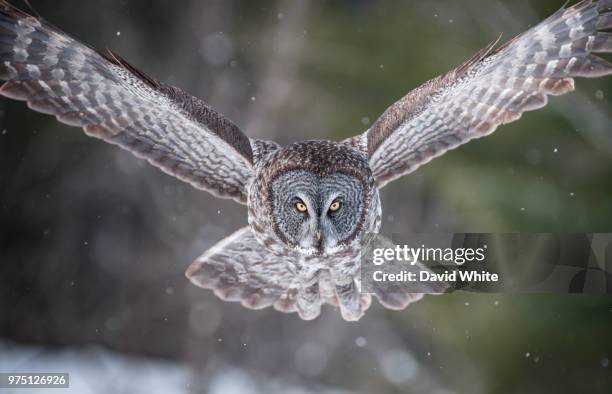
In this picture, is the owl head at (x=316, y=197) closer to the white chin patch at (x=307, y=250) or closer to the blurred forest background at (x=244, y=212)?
the white chin patch at (x=307, y=250)

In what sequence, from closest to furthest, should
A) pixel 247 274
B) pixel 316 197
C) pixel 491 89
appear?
1. pixel 316 197
2. pixel 491 89
3. pixel 247 274

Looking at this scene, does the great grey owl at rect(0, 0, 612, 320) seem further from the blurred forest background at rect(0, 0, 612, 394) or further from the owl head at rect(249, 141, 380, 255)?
the blurred forest background at rect(0, 0, 612, 394)

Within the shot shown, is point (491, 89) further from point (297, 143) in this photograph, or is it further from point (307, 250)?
point (307, 250)

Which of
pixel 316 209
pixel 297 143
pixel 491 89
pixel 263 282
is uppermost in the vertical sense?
pixel 491 89

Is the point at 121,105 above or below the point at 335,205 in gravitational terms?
above

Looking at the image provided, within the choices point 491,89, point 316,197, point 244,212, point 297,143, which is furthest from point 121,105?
point 244,212

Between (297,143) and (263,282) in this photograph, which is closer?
(297,143)

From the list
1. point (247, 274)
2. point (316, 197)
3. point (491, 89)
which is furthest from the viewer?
point (247, 274)

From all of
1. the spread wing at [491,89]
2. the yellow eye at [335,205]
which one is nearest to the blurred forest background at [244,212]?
the spread wing at [491,89]
